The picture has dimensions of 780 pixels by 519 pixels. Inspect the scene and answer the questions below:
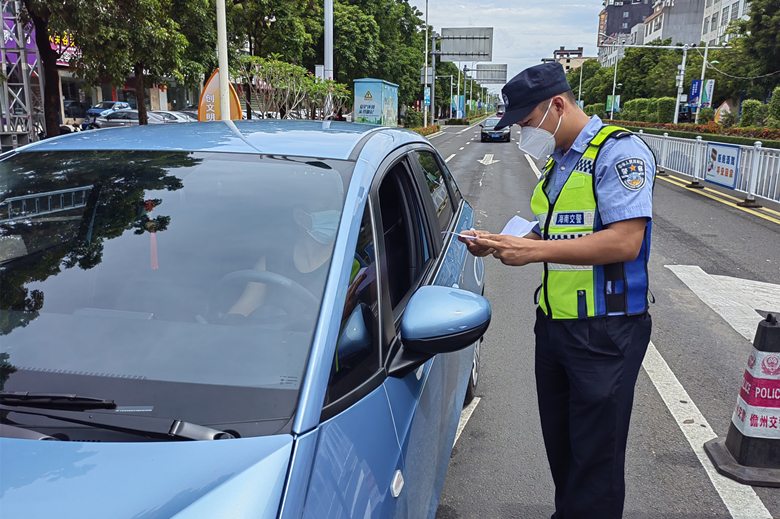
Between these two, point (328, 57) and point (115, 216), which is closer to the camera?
point (115, 216)

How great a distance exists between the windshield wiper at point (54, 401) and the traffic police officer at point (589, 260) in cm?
136

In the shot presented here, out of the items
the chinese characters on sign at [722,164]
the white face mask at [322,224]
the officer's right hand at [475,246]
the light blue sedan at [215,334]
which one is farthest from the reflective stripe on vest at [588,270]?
the chinese characters on sign at [722,164]

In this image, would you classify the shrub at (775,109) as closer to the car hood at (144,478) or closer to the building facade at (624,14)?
the car hood at (144,478)

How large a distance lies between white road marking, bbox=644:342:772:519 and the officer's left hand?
1.71m

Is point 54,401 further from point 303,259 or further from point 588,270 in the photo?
point 588,270

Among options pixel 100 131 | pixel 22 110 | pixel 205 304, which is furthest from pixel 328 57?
pixel 205 304

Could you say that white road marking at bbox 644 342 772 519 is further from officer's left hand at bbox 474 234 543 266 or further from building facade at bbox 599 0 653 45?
building facade at bbox 599 0 653 45

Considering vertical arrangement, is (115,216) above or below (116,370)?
above

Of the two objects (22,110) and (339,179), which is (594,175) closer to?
(339,179)

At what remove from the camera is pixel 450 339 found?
6.03 feet

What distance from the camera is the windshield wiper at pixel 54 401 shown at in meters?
1.50

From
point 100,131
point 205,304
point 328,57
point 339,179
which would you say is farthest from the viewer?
point 328,57

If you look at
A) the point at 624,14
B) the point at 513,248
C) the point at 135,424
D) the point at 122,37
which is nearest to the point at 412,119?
the point at 122,37

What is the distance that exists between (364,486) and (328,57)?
17722mm
